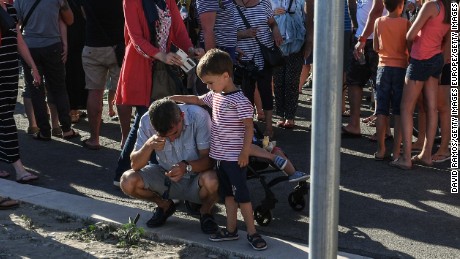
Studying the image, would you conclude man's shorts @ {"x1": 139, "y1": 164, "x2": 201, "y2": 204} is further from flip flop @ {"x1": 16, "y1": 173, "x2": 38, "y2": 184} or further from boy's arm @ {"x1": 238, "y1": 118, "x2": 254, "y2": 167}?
flip flop @ {"x1": 16, "y1": 173, "x2": 38, "y2": 184}

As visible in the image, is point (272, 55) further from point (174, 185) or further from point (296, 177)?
point (174, 185)

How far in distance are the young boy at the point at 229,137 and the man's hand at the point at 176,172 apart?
0.23 meters

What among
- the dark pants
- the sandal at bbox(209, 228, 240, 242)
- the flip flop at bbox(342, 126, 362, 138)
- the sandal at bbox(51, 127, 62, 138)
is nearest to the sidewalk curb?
the sandal at bbox(209, 228, 240, 242)

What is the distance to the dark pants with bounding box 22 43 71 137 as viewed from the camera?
336 inches

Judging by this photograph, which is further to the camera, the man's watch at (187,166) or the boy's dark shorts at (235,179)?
the man's watch at (187,166)

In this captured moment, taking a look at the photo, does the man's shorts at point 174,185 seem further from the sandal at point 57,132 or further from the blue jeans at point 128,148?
the sandal at point 57,132

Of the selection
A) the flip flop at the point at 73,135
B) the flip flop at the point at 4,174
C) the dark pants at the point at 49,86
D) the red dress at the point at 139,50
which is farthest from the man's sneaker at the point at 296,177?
the flip flop at the point at 73,135

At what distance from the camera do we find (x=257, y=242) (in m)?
5.48

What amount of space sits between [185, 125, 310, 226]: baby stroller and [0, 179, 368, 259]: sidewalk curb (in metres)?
0.25

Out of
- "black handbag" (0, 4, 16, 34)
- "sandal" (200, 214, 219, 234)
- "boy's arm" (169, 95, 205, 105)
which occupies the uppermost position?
"black handbag" (0, 4, 16, 34)

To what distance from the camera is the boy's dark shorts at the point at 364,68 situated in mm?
8438

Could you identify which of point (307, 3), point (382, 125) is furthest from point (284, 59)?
point (382, 125)

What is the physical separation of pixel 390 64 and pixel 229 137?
2555 millimetres

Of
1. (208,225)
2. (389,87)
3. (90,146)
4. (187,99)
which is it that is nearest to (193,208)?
(208,225)
